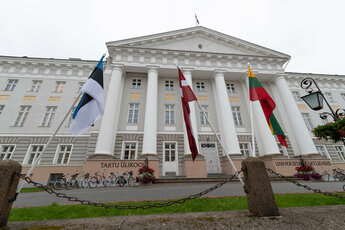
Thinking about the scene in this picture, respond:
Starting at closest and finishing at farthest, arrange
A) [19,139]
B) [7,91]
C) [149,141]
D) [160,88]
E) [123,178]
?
[123,178] < [149,141] < [19,139] < [7,91] < [160,88]

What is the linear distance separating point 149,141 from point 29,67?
59.9 feet

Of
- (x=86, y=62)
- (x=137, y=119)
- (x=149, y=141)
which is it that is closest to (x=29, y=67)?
(x=86, y=62)

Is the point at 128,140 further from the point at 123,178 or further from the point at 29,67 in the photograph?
the point at 29,67

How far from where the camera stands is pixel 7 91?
16.4 m

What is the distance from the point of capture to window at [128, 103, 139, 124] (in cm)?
1545

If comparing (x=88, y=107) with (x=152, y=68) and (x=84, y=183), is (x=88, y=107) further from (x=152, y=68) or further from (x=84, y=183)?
(x=152, y=68)

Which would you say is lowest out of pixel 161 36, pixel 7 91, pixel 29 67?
pixel 7 91

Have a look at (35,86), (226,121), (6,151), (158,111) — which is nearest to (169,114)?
(158,111)

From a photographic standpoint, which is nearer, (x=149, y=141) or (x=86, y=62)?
(x=149, y=141)

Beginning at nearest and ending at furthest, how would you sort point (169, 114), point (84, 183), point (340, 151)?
point (84, 183), point (169, 114), point (340, 151)

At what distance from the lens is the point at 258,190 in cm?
310

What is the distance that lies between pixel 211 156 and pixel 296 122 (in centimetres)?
956

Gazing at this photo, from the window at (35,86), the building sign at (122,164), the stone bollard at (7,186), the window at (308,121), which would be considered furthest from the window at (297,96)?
the window at (35,86)

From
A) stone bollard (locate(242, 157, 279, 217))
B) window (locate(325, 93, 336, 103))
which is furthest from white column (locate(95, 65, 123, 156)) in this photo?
window (locate(325, 93, 336, 103))
